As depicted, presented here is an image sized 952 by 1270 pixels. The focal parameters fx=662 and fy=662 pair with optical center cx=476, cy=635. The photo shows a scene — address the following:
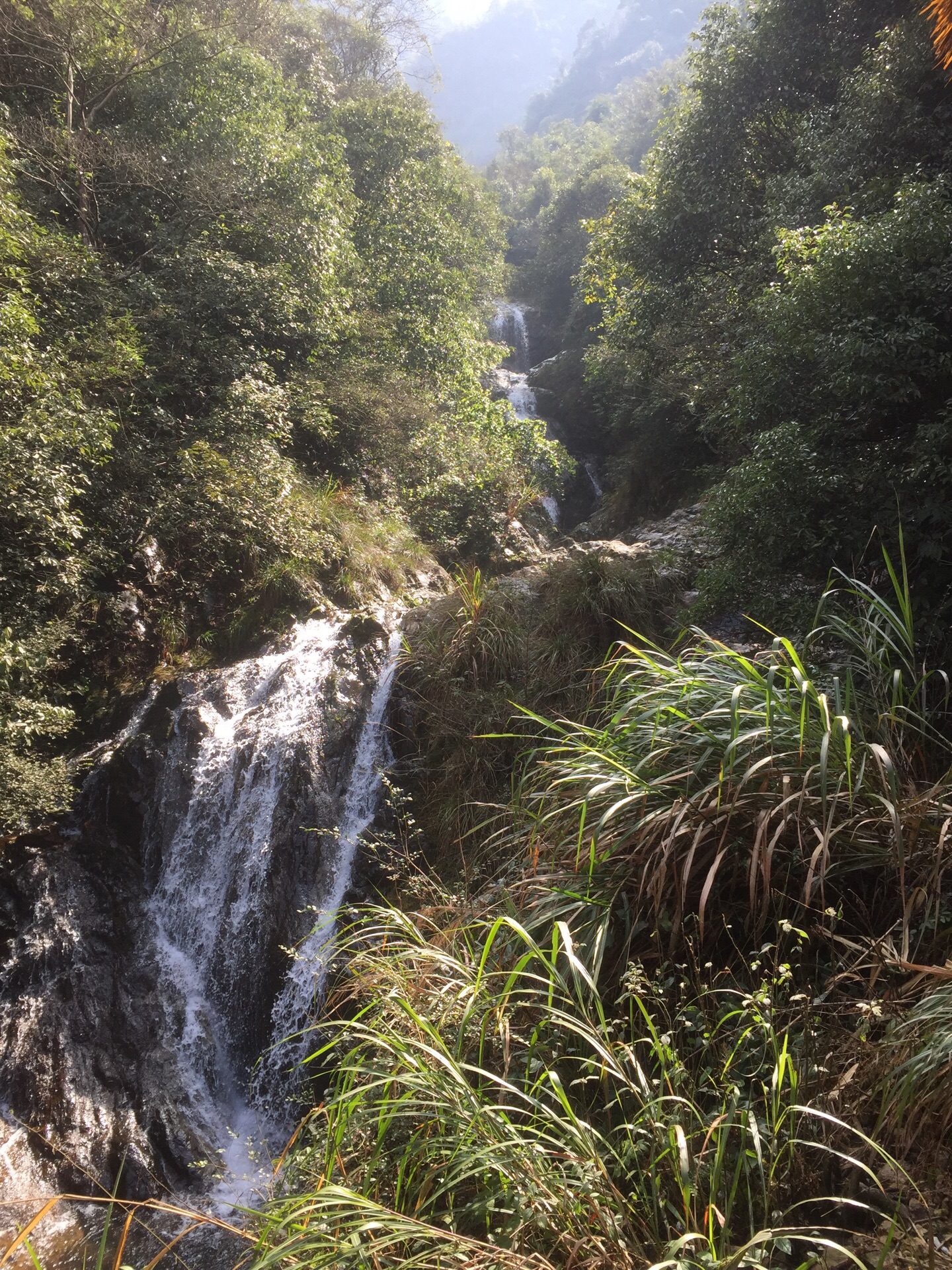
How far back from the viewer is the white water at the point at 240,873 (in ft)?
15.4

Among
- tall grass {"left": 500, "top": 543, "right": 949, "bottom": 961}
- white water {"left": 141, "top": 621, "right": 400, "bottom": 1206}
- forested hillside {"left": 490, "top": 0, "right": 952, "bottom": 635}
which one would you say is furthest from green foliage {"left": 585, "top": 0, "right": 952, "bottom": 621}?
white water {"left": 141, "top": 621, "right": 400, "bottom": 1206}

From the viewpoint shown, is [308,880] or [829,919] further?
[308,880]

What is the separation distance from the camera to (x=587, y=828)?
115 inches

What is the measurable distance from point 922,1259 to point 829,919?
0.95 metres

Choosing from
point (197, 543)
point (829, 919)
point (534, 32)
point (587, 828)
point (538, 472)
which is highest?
point (534, 32)

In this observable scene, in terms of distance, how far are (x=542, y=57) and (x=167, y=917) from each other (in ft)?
392

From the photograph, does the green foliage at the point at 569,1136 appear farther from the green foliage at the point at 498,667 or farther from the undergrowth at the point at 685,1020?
the green foliage at the point at 498,667

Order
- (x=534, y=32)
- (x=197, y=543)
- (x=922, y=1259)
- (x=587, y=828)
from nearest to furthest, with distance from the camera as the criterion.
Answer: (x=922, y=1259), (x=587, y=828), (x=197, y=543), (x=534, y=32)

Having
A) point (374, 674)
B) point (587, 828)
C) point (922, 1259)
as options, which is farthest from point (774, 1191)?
point (374, 674)

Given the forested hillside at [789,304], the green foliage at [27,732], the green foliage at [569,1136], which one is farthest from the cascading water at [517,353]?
the green foliage at [569,1136]

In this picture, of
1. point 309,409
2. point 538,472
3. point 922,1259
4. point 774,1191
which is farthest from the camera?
point 538,472

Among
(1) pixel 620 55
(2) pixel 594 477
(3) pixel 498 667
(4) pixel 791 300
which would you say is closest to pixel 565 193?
(2) pixel 594 477

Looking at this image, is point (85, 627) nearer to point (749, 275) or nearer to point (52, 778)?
point (52, 778)

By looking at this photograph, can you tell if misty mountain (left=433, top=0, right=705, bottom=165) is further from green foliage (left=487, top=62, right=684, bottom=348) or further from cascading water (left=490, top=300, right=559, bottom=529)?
cascading water (left=490, top=300, right=559, bottom=529)
